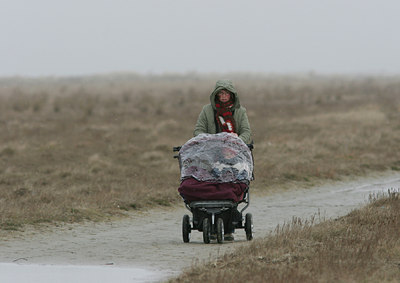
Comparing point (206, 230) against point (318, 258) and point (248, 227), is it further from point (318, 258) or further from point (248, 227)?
point (318, 258)

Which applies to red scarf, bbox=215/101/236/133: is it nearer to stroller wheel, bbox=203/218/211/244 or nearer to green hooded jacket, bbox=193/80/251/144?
green hooded jacket, bbox=193/80/251/144

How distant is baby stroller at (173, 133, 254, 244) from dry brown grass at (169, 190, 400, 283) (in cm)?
92

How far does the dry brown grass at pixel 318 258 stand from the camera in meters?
7.42

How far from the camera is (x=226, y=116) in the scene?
1088 centimetres

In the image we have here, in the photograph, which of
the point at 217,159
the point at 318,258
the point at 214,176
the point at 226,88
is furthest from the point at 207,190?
the point at 318,258

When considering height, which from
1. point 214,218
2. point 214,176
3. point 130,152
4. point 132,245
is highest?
point 214,176

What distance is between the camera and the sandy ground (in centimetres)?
858

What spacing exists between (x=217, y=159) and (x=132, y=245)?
1.76m

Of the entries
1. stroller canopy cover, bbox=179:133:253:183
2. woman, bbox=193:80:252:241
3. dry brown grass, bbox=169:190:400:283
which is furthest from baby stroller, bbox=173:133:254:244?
dry brown grass, bbox=169:190:400:283

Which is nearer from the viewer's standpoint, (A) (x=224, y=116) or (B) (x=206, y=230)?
(B) (x=206, y=230)

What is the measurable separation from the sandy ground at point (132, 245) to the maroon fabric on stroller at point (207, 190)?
64cm

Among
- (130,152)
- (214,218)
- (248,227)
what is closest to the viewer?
(214,218)

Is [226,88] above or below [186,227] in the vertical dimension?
above

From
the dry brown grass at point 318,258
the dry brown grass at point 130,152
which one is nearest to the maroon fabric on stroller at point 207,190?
the dry brown grass at point 318,258
